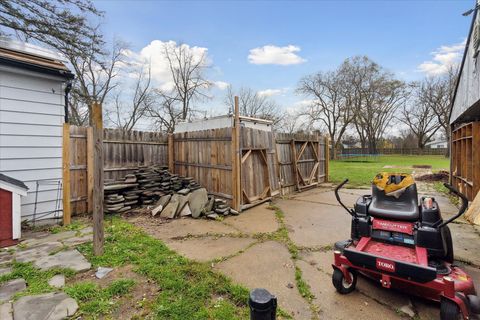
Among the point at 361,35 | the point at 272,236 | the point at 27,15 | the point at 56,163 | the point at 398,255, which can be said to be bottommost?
the point at 272,236

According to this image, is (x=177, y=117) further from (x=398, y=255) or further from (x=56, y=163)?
(x=398, y=255)

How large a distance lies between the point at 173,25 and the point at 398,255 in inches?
453

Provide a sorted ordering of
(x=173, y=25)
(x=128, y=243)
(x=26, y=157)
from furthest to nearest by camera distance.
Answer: (x=173, y=25) < (x=26, y=157) < (x=128, y=243)

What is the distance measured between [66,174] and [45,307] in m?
3.53

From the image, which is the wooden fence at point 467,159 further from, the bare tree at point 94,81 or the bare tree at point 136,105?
the bare tree at point 136,105

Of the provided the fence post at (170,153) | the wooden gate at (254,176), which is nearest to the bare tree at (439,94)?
the wooden gate at (254,176)

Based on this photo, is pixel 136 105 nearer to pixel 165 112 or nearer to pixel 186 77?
pixel 165 112

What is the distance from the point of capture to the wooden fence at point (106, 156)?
5258 mm

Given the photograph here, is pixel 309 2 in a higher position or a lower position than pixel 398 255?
higher

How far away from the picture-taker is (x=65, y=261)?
→ 317 centimetres

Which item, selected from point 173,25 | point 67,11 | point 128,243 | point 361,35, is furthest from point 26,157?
point 361,35

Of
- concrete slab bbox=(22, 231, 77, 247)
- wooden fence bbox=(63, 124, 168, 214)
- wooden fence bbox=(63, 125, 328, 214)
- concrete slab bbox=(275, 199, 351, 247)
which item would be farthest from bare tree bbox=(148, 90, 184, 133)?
concrete slab bbox=(22, 231, 77, 247)

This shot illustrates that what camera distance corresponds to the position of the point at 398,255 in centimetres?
226

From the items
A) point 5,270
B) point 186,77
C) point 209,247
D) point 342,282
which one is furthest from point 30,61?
point 186,77
